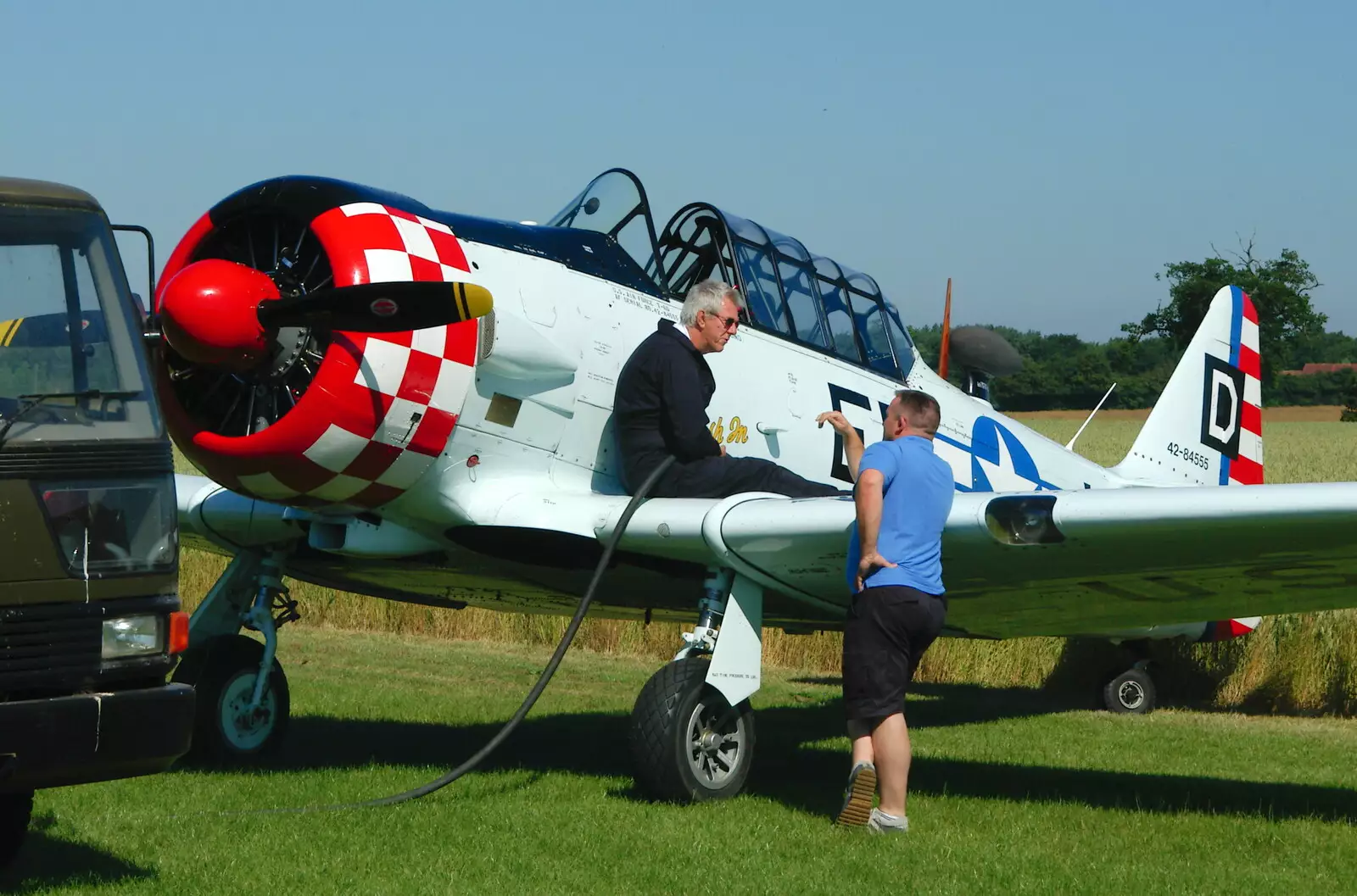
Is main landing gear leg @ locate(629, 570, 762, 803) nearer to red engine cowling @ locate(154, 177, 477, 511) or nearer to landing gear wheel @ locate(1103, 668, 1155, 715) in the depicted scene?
red engine cowling @ locate(154, 177, 477, 511)

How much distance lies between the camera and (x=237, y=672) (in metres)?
7.52

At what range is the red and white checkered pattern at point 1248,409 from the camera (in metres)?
11.7

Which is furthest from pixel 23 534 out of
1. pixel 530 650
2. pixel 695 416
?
pixel 530 650

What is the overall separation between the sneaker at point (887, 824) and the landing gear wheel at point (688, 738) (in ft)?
2.90

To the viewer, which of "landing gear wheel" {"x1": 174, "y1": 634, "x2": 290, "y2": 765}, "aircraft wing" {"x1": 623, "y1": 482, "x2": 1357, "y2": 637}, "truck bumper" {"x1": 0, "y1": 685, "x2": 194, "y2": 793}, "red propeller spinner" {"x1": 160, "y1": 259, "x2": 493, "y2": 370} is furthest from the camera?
"landing gear wheel" {"x1": 174, "y1": 634, "x2": 290, "y2": 765}

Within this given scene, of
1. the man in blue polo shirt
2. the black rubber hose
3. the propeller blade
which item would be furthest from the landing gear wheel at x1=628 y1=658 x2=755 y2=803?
the propeller blade

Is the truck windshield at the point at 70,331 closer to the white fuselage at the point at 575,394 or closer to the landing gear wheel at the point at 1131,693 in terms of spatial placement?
the white fuselage at the point at 575,394

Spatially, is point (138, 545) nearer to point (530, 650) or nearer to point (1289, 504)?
point (1289, 504)

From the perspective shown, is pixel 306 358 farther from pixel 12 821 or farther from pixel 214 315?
pixel 12 821

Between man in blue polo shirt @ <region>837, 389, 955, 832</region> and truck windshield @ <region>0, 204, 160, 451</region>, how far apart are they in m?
2.85

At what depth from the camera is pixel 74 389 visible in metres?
4.46

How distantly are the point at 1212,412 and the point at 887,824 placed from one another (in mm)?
6851

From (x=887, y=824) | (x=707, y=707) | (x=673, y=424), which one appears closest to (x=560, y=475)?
(x=673, y=424)

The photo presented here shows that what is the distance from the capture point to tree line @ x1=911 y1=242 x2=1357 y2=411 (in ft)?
232
